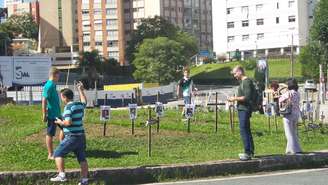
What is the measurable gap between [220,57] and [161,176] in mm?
116476

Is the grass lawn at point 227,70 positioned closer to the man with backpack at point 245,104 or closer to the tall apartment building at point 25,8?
the tall apartment building at point 25,8

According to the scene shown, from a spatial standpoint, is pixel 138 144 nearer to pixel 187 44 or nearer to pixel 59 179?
pixel 59 179

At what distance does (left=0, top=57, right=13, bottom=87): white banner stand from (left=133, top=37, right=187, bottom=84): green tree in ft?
147

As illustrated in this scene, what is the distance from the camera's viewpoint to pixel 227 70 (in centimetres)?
11325

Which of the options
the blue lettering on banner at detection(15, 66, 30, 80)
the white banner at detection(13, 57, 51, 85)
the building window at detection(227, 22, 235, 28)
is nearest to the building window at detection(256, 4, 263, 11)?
the building window at detection(227, 22, 235, 28)

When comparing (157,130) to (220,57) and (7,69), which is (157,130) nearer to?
(7,69)

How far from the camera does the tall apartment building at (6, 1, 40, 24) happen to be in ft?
596

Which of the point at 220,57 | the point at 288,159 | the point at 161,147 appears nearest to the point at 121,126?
the point at 161,147

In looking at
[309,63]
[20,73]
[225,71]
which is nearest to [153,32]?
[225,71]

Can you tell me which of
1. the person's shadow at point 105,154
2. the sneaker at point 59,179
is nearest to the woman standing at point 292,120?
the person's shadow at point 105,154

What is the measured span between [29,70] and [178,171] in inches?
1858

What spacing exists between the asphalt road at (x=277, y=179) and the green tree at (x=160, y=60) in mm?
87155

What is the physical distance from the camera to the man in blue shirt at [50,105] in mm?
12516

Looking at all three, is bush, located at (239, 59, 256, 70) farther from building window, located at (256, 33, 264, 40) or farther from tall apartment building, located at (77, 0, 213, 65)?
tall apartment building, located at (77, 0, 213, 65)
